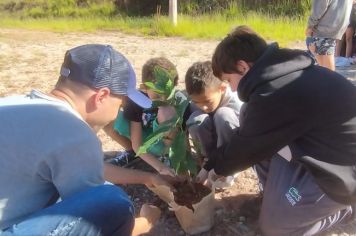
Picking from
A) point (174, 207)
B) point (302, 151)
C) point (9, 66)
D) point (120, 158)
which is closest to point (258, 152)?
point (302, 151)

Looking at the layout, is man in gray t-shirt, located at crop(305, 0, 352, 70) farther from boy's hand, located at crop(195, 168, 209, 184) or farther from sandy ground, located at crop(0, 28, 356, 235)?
boy's hand, located at crop(195, 168, 209, 184)

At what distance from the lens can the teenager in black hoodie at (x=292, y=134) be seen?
194cm

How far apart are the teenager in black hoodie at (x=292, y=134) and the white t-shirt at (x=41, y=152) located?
76cm

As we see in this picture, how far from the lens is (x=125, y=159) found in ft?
9.86

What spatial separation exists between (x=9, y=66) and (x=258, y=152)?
4798 mm

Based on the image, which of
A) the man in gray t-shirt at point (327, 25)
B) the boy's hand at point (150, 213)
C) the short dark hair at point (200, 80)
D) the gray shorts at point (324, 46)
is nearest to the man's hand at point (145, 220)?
the boy's hand at point (150, 213)

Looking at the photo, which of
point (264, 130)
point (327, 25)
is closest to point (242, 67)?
point (264, 130)

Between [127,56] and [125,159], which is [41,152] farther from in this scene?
[127,56]

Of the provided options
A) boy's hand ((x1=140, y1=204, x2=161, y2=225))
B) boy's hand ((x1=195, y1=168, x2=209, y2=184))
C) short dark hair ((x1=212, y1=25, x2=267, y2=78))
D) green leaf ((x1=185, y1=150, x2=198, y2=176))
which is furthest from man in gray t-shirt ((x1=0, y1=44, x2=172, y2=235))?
boy's hand ((x1=195, y1=168, x2=209, y2=184))

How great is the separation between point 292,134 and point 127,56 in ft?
16.9

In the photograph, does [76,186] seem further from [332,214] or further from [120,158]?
[120,158]

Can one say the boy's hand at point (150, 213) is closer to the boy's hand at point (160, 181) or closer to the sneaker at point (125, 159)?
the boy's hand at point (160, 181)

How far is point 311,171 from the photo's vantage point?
2039 millimetres

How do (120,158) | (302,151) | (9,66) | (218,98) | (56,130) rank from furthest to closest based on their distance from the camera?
(9,66)
(120,158)
(218,98)
(302,151)
(56,130)
